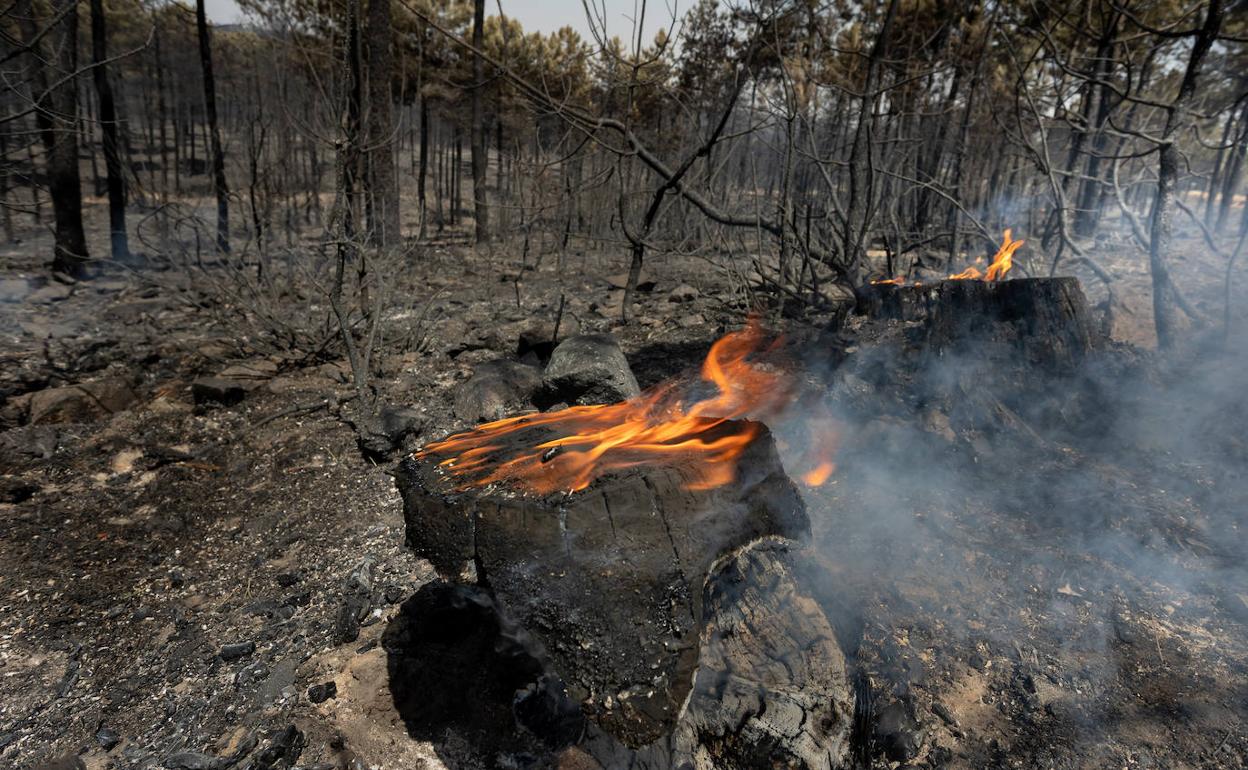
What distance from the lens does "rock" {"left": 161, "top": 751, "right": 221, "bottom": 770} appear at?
→ 208cm

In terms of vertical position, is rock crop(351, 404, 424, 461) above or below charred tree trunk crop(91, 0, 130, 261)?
below

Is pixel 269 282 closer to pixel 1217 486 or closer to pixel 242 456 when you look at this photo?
pixel 242 456

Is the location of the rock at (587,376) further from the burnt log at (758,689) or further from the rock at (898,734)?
the rock at (898,734)

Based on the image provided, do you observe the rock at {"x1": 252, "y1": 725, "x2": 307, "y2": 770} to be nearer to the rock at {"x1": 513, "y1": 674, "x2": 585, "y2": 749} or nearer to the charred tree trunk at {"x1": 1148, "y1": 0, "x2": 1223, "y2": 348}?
the rock at {"x1": 513, "y1": 674, "x2": 585, "y2": 749}

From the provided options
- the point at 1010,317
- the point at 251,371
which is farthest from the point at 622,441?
the point at 251,371

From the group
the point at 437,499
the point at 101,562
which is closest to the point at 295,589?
the point at 101,562

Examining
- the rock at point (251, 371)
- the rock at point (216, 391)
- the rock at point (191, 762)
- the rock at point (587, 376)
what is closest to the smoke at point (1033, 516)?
the rock at point (587, 376)

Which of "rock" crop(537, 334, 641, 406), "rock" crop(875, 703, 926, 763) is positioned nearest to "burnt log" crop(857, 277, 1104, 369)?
"rock" crop(537, 334, 641, 406)

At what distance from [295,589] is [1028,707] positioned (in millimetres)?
3319

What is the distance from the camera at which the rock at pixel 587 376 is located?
14.2 ft

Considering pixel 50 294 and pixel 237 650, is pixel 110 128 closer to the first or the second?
pixel 50 294

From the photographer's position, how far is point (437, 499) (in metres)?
2.28

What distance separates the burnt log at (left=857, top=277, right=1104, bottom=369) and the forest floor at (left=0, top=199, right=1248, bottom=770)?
0.68 meters

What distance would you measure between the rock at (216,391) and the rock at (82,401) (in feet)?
1.66
